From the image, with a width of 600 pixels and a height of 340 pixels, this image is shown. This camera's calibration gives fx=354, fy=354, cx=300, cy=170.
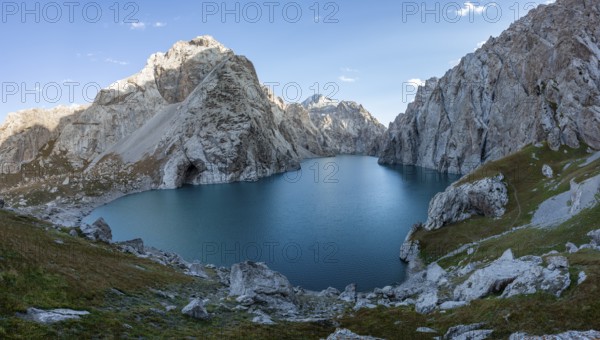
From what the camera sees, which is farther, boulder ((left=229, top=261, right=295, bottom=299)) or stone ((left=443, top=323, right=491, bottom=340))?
boulder ((left=229, top=261, right=295, bottom=299))

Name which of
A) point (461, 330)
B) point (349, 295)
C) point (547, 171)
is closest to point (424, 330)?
point (461, 330)

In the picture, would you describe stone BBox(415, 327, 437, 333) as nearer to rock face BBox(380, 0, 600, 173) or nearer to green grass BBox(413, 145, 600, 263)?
green grass BBox(413, 145, 600, 263)

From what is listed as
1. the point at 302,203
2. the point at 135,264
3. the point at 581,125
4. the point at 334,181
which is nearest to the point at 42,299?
the point at 135,264

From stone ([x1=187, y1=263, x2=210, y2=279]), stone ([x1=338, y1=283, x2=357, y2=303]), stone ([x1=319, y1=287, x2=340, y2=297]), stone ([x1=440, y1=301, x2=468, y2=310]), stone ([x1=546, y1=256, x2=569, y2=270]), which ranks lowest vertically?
stone ([x1=319, y1=287, x2=340, y2=297])

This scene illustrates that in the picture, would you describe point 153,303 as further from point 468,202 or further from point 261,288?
point 468,202

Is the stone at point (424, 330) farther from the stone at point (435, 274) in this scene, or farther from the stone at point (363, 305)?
the stone at point (435, 274)

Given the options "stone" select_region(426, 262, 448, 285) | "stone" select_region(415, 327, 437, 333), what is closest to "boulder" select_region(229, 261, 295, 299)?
"stone" select_region(415, 327, 437, 333)
